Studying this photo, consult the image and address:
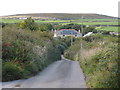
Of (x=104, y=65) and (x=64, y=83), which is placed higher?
(x=104, y=65)

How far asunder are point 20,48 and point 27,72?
2811 millimetres

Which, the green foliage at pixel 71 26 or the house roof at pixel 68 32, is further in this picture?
the green foliage at pixel 71 26

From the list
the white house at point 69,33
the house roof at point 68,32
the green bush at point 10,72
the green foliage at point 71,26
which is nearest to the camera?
the green bush at point 10,72

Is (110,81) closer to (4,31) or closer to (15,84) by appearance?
(15,84)

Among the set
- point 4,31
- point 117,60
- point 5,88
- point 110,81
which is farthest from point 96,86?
point 4,31

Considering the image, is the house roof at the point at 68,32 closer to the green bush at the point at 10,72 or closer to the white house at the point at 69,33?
the white house at the point at 69,33

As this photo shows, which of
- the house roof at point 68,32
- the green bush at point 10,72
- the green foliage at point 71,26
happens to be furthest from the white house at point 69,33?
the green bush at point 10,72

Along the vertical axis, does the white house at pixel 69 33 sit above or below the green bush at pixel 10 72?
below

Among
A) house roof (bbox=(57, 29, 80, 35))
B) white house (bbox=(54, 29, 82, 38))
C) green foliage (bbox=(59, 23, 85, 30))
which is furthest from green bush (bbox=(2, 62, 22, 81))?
green foliage (bbox=(59, 23, 85, 30))

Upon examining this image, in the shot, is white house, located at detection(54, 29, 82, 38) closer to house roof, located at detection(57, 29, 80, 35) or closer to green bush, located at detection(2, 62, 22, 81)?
house roof, located at detection(57, 29, 80, 35)

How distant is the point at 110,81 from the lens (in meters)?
11.1

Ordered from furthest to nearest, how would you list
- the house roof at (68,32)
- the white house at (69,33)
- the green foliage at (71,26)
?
the green foliage at (71,26), the white house at (69,33), the house roof at (68,32)

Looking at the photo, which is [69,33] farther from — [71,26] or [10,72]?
[10,72]

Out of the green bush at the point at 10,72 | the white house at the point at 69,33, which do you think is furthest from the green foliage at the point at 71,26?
the green bush at the point at 10,72
